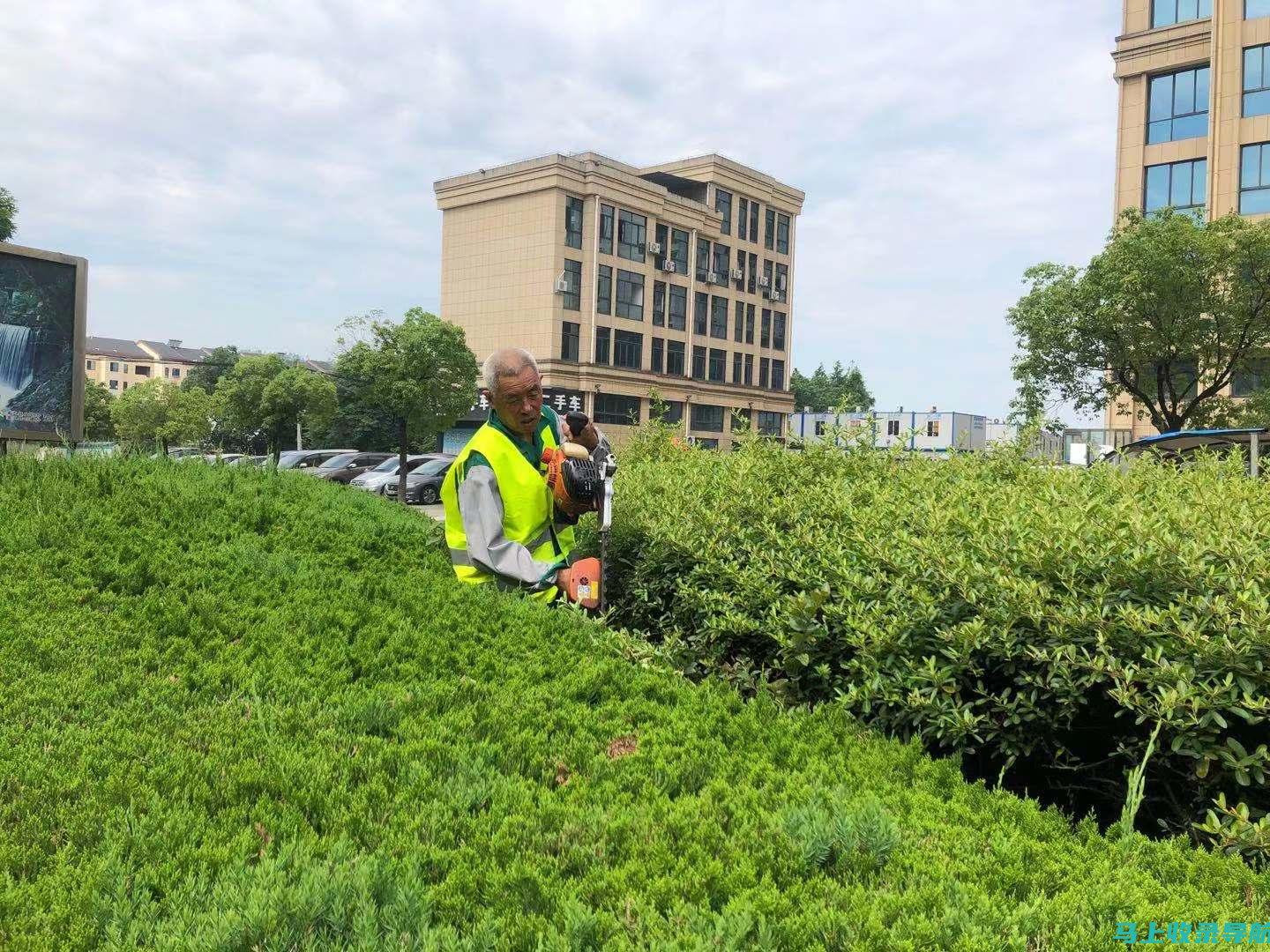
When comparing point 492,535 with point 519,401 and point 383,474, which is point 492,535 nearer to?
point 519,401

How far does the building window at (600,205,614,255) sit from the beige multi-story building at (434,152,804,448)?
0.05 m

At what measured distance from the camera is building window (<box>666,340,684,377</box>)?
50.1m

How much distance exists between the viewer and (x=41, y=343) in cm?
776

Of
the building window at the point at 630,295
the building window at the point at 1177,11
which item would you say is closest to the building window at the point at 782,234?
the building window at the point at 630,295

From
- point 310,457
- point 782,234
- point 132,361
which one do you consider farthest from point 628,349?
point 132,361

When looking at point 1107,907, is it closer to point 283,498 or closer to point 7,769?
point 7,769

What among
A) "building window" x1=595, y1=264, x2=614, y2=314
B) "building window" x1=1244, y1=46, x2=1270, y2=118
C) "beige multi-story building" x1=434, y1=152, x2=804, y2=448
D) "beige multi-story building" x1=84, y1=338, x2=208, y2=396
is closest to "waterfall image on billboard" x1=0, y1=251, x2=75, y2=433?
"building window" x1=1244, y1=46, x2=1270, y2=118

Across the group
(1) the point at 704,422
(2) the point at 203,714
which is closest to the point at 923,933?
(2) the point at 203,714

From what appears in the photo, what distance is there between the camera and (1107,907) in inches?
74.3

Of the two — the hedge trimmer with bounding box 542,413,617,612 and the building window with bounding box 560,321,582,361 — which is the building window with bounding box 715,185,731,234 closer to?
the building window with bounding box 560,321,582,361

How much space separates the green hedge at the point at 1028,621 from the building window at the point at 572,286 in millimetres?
40638

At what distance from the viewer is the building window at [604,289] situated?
44.9 m

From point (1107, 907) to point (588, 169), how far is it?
44.6m

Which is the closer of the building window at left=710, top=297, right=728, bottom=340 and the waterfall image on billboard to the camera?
the waterfall image on billboard
